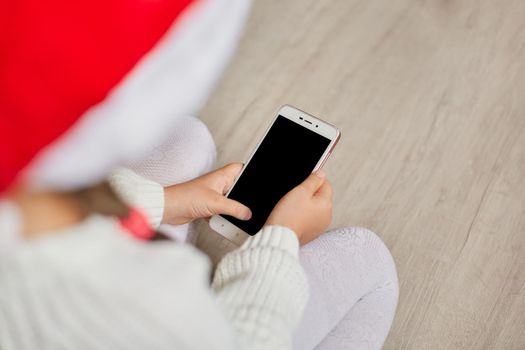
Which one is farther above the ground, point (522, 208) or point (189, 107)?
point (522, 208)

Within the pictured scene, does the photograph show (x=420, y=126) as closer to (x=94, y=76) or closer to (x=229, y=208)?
(x=229, y=208)

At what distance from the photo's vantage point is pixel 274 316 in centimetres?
54

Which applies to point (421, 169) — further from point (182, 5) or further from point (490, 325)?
point (182, 5)

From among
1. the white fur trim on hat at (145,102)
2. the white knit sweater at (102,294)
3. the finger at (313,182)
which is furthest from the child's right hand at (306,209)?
the white fur trim on hat at (145,102)

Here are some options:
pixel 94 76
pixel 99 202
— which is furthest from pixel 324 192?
pixel 94 76

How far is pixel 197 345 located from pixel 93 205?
139mm

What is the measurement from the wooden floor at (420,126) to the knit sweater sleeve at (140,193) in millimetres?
374

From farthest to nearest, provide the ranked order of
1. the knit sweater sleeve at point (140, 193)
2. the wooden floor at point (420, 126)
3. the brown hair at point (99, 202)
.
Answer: the wooden floor at point (420, 126) < the knit sweater sleeve at point (140, 193) < the brown hair at point (99, 202)

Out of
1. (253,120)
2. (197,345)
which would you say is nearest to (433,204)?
(253,120)

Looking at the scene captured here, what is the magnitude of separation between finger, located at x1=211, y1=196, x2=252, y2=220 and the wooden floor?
0.29 metres

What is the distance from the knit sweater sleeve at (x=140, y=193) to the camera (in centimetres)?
65

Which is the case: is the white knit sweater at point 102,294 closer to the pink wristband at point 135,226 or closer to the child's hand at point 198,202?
the pink wristband at point 135,226

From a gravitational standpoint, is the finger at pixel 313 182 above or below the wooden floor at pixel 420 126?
below

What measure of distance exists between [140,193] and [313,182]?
0.24 metres
